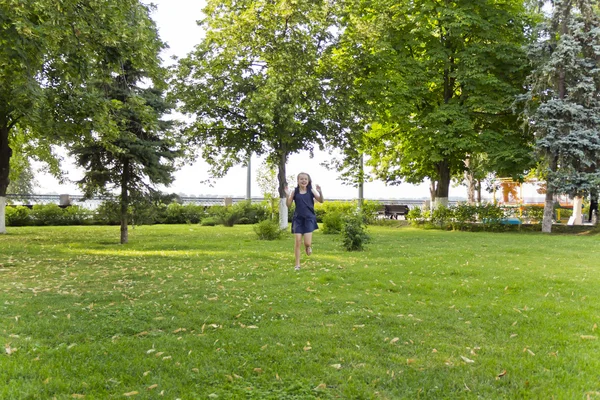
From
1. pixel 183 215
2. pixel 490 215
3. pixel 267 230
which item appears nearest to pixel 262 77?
pixel 267 230

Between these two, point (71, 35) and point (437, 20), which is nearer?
point (71, 35)

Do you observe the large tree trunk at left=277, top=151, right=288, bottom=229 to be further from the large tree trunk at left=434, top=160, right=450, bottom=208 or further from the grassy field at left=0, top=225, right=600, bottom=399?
the grassy field at left=0, top=225, right=600, bottom=399

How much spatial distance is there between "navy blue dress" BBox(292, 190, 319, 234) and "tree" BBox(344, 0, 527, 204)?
12690 millimetres

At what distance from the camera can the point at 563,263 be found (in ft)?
34.1

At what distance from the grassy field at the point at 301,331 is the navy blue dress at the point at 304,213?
2.73ft

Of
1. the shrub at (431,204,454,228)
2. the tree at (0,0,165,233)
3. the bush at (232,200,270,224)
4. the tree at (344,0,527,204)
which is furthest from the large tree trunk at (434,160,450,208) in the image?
the tree at (0,0,165,233)

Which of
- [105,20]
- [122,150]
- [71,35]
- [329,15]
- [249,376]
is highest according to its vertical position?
[329,15]

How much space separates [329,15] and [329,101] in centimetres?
374

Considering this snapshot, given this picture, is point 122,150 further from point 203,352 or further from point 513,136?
point 513,136

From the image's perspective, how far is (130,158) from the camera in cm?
1570

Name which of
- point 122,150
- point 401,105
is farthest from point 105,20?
point 401,105

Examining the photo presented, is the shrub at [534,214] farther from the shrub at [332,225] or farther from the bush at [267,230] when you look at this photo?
the bush at [267,230]

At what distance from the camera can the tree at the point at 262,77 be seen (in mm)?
17594

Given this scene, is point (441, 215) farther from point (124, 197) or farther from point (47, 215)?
point (47, 215)
